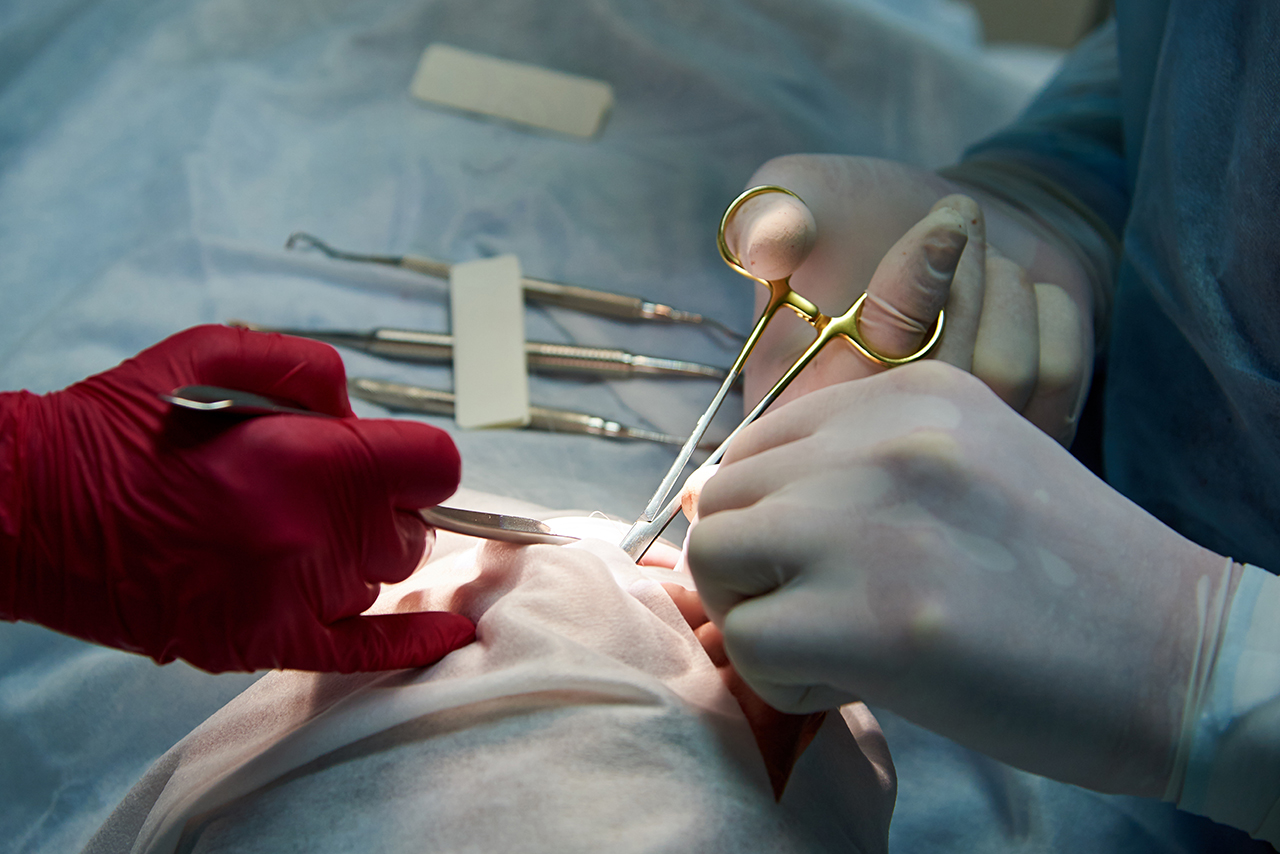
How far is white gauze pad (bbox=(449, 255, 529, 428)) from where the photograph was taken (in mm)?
1350

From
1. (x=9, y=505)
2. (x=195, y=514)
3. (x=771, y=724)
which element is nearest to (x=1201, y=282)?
(x=771, y=724)

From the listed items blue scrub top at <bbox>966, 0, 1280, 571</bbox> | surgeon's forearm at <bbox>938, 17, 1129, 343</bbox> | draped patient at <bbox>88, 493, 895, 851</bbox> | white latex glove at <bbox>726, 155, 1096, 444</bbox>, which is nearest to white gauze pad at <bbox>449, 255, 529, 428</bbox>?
white latex glove at <bbox>726, 155, 1096, 444</bbox>

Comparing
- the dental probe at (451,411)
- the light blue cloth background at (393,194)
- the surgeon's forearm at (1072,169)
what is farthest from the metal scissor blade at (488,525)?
the surgeon's forearm at (1072,169)

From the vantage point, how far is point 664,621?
87 cm

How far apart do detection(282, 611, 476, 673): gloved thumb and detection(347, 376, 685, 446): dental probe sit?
52cm

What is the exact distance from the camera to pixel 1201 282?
39.8 inches

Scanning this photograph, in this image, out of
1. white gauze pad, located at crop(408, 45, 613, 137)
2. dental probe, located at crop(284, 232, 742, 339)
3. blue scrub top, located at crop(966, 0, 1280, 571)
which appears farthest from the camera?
white gauze pad, located at crop(408, 45, 613, 137)

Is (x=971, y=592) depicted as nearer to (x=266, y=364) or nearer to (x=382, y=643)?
(x=382, y=643)

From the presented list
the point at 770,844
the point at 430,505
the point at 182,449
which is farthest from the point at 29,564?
the point at 770,844

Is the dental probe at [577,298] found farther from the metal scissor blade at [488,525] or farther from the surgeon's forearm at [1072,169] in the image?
the metal scissor blade at [488,525]

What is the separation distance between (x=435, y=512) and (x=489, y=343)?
604 mm

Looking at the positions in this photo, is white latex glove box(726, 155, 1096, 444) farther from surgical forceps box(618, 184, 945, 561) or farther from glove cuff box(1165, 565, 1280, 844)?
glove cuff box(1165, 565, 1280, 844)

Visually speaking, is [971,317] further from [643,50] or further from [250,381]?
[643,50]

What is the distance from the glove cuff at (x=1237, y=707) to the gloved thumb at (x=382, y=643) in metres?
0.68
